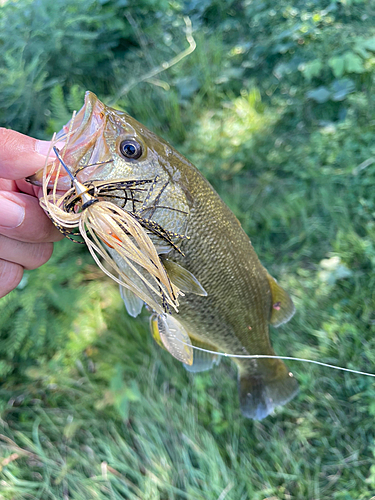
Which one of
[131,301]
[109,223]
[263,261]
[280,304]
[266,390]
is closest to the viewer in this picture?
[109,223]

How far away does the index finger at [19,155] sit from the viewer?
119 cm

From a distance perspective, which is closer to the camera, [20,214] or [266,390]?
[20,214]

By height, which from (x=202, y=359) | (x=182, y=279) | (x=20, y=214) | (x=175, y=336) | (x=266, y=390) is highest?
(x=20, y=214)

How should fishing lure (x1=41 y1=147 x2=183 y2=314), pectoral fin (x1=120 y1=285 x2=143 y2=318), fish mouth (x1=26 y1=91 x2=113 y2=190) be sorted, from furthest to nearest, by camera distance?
pectoral fin (x1=120 y1=285 x2=143 y2=318)
fish mouth (x1=26 y1=91 x2=113 y2=190)
fishing lure (x1=41 y1=147 x2=183 y2=314)

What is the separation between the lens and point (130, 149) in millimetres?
1186

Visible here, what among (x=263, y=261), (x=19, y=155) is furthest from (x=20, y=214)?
(x=263, y=261)

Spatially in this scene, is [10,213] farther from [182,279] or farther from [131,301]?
[182,279]

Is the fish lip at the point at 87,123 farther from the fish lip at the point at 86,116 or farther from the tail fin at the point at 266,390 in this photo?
the tail fin at the point at 266,390

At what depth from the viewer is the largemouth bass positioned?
1156mm

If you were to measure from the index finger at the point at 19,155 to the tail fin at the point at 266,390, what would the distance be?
1318mm

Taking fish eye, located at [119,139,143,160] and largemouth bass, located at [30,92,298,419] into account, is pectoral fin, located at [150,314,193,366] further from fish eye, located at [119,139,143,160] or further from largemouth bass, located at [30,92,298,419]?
fish eye, located at [119,139,143,160]

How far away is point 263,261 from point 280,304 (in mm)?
1335

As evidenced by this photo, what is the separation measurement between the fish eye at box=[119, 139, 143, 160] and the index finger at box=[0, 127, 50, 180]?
257mm

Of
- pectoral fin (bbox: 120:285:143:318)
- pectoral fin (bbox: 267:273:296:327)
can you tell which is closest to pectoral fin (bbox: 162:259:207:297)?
pectoral fin (bbox: 120:285:143:318)
